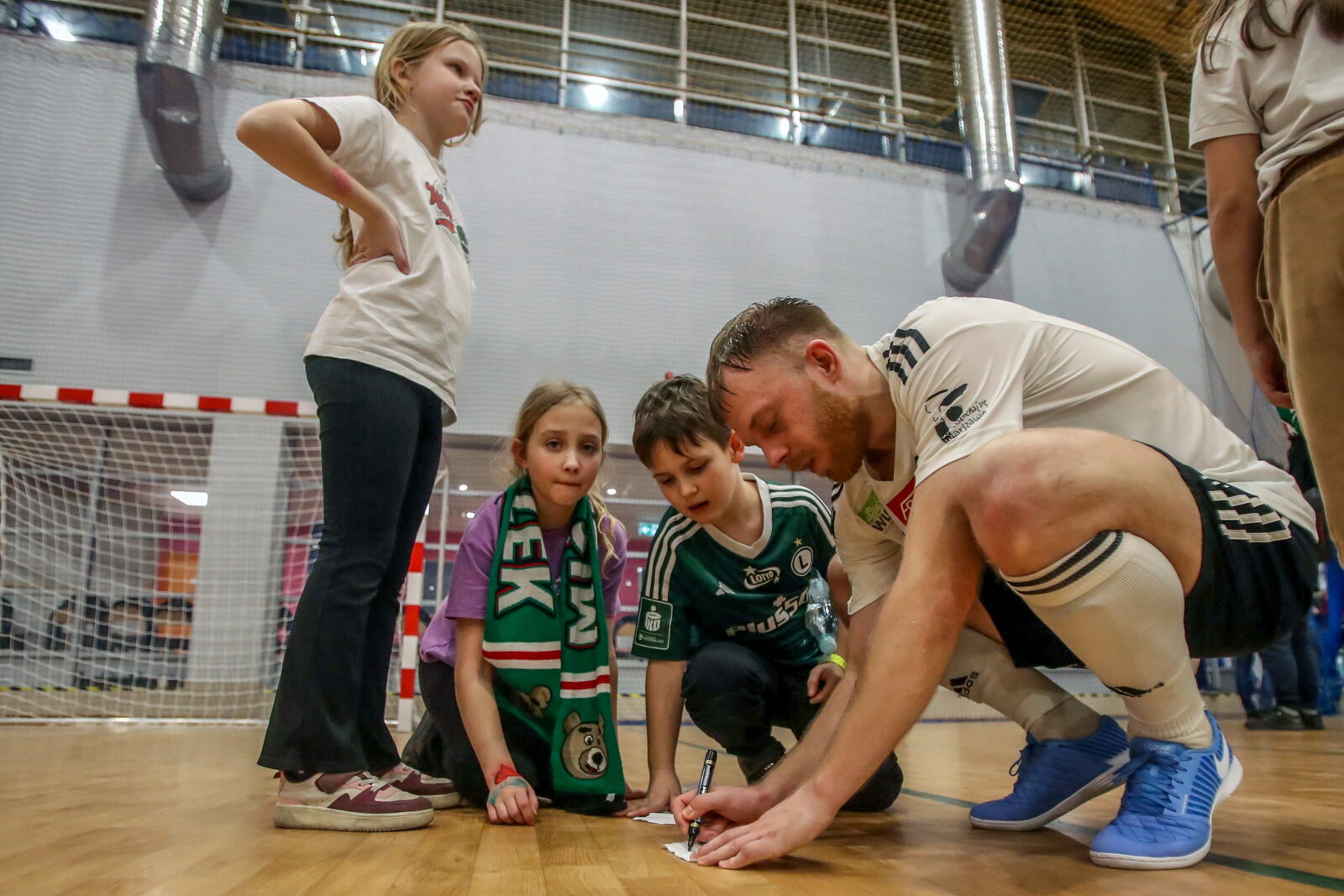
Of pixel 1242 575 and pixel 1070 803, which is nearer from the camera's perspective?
pixel 1242 575

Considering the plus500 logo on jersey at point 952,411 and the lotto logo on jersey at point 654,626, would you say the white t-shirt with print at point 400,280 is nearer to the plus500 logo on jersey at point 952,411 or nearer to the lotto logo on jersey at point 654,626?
the lotto logo on jersey at point 654,626

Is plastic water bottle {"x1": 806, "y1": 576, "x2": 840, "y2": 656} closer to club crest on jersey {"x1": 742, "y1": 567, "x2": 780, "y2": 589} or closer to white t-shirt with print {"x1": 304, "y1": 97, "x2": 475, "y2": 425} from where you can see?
club crest on jersey {"x1": 742, "y1": 567, "x2": 780, "y2": 589}

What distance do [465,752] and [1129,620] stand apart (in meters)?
0.91

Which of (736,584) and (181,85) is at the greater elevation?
(181,85)

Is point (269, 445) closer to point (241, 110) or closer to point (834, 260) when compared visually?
point (241, 110)

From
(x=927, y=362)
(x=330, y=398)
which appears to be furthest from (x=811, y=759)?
(x=330, y=398)

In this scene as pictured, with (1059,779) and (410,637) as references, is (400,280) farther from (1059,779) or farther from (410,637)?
(410,637)

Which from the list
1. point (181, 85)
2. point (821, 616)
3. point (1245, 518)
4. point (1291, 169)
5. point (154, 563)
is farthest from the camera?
point (181, 85)

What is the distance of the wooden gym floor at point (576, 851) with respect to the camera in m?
0.60

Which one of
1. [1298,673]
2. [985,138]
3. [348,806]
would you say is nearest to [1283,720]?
[1298,673]

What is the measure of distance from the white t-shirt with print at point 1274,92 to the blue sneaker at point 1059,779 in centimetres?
56

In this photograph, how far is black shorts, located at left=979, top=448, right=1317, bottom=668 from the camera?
2.41ft

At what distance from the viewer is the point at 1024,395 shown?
32.9 inches

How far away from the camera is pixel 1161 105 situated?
5.12m
